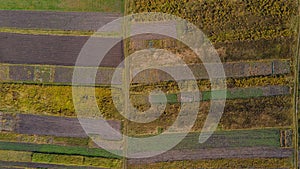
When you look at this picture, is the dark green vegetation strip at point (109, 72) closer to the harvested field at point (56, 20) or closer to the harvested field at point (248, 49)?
the harvested field at point (248, 49)

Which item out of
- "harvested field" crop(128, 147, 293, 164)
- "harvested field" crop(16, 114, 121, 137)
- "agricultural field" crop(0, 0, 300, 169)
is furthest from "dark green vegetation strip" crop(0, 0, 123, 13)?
"harvested field" crop(128, 147, 293, 164)

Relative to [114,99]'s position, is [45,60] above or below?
above

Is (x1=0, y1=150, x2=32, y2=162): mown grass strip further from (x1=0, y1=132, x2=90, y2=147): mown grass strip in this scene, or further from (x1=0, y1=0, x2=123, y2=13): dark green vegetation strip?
(x1=0, y1=0, x2=123, y2=13): dark green vegetation strip

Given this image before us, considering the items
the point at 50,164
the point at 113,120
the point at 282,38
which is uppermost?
the point at 282,38

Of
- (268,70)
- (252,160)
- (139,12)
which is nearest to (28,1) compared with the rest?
(139,12)

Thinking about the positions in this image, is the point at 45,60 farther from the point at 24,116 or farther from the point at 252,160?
the point at 252,160
